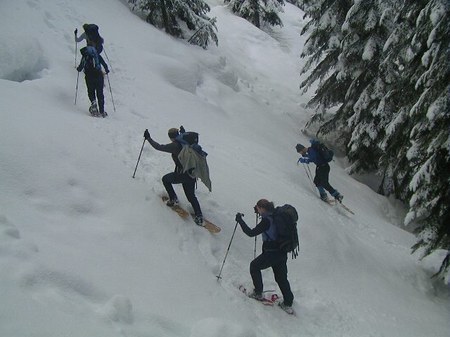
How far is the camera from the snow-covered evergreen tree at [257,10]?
29.3 metres

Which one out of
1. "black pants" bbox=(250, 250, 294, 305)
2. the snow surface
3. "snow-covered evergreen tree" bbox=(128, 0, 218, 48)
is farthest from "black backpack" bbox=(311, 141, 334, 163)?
"snow-covered evergreen tree" bbox=(128, 0, 218, 48)

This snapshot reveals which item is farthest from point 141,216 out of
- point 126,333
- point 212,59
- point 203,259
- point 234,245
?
point 212,59

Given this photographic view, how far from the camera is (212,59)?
1881 cm

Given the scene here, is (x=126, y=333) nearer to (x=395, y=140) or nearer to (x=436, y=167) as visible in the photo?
(x=436, y=167)

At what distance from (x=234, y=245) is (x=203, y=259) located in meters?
1.13

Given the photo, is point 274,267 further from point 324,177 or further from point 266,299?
point 324,177

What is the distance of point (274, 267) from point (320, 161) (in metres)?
6.06

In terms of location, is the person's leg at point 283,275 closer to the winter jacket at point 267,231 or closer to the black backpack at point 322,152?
the winter jacket at point 267,231

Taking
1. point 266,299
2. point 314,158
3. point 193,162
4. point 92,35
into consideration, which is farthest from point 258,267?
point 92,35

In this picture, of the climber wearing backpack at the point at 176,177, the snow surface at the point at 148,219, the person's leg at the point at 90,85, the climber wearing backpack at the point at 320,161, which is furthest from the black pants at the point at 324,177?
the person's leg at the point at 90,85

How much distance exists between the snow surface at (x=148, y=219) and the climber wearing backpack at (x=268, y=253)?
345 mm

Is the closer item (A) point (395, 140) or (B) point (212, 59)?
(A) point (395, 140)

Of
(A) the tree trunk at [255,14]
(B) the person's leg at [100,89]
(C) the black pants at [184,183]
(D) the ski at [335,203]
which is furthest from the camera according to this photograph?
(A) the tree trunk at [255,14]

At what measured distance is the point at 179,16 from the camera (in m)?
19.7
